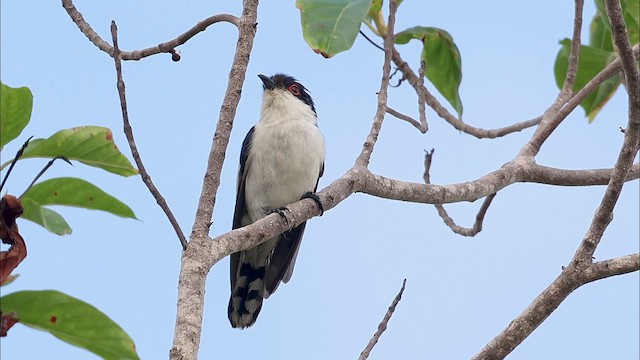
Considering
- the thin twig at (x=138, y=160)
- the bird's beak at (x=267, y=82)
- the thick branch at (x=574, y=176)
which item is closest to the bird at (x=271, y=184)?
the bird's beak at (x=267, y=82)

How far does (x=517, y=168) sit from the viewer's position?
16.2 ft

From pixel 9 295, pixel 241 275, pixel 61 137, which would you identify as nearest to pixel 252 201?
pixel 241 275

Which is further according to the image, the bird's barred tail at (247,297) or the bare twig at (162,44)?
the bird's barred tail at (247,297)

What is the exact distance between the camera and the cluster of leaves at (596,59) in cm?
615

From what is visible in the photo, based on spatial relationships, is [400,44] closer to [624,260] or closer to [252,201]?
[252,201]

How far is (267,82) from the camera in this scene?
7.22 metres

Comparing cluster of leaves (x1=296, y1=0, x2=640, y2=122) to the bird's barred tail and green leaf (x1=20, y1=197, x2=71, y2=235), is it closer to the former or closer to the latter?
the bird's barred tail

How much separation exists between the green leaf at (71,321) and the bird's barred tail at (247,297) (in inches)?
184

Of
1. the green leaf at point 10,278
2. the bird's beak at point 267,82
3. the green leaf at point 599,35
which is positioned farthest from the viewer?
the bird's beak at point 267,82

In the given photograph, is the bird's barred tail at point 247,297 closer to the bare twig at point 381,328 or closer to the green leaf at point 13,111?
the bare twig at point 381,328

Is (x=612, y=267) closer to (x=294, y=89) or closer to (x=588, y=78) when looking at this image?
(x=588, y=78)

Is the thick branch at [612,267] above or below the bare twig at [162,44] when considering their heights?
below

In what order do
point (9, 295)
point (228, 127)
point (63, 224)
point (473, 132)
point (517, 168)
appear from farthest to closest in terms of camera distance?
point (473, 132), point (517, 168), point (228, 127), point (63, 224), point (9, 295)

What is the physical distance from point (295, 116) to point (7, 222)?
481 cm
